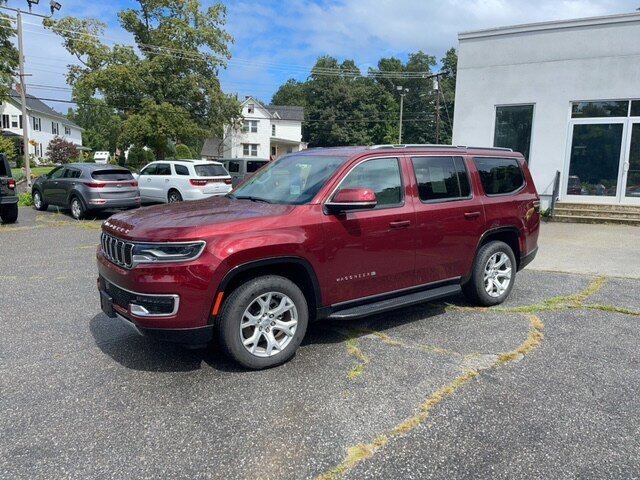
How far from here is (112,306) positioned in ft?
12.9

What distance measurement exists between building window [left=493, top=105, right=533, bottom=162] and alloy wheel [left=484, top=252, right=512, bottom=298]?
9.14 m

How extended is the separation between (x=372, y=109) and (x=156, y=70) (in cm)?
4528

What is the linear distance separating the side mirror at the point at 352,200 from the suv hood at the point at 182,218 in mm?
379

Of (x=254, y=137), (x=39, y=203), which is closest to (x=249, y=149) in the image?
(x=254, y=137)

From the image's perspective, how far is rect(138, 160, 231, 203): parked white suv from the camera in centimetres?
1581

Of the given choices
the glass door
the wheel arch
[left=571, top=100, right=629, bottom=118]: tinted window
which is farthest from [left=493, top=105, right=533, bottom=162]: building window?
the wheel arch

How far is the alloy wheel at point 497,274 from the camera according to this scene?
5.64m

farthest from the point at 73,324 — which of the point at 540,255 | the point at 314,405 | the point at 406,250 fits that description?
the point at 540,255

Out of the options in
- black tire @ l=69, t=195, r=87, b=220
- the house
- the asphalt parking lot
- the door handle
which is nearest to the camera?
the asphalt parking lot

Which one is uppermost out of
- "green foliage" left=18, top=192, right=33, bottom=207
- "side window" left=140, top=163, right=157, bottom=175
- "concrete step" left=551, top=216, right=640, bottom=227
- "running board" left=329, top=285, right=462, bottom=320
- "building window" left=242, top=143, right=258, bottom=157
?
"building window" left=242, top=143, right=258, bottom=157

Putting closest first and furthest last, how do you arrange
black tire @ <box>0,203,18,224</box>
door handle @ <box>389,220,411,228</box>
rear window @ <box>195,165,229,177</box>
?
1. door handle @ <box>389,220,411,228</box>
2. black tire @ <box>0,203,18,224</box>
3. rear window @ <box>195,165,229,177</box>

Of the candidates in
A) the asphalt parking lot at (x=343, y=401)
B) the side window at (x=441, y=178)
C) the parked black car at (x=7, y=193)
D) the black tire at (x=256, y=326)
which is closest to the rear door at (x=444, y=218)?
the side window at (x=441, y=178)

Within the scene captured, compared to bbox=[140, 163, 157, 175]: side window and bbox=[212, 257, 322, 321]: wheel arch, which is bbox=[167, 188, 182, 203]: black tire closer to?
bbox=[140, 163, 157, 175]: side window

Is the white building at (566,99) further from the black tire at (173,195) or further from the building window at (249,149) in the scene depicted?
the building window at (249,149)
